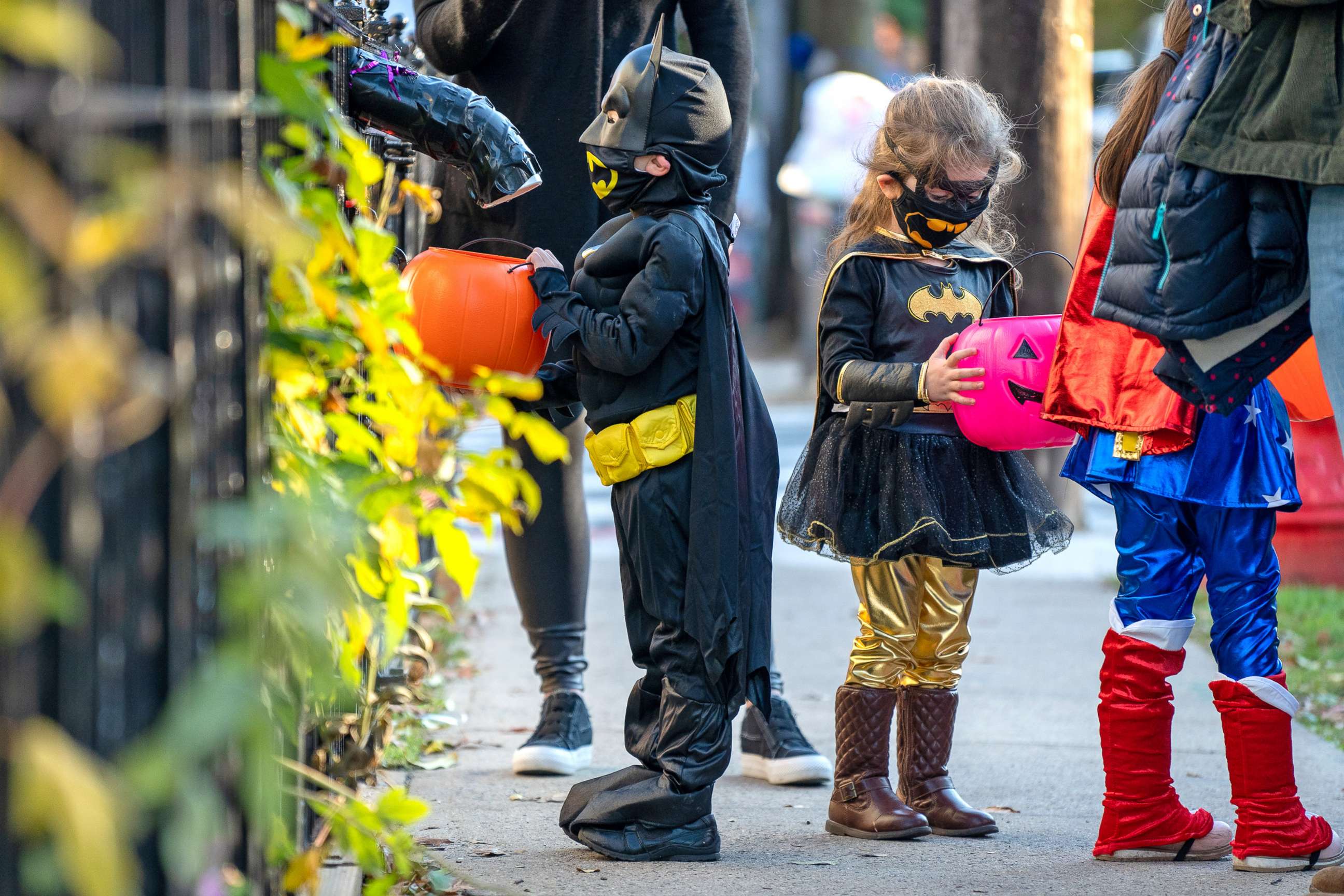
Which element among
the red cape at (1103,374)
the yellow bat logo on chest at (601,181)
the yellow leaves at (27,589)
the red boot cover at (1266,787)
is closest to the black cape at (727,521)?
the yellow bat logo on chest at (601,181)

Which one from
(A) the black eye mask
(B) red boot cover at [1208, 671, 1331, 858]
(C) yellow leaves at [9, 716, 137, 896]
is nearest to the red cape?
(A) the black eye mask

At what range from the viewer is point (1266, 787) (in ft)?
10.1

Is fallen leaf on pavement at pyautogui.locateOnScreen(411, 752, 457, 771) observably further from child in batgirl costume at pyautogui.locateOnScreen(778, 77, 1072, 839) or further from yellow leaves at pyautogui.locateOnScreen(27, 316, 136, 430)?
yellow leaves at pyautogui.locateOnScreen(27, 316, 136, 430)

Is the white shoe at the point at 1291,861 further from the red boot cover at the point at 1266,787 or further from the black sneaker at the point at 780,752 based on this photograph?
the black sneaker at the point at 780,752

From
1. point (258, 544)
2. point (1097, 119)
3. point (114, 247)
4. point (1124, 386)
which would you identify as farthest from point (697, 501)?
point (1097, 119)

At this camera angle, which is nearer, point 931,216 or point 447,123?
point 447,123

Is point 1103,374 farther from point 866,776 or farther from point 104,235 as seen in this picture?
point 104,235

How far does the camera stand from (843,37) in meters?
19.5

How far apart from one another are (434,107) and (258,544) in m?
1.82

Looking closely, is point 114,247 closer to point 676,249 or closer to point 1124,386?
point 676,249

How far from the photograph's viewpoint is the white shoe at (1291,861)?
3080 mm

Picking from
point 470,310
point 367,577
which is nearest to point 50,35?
point 367,577

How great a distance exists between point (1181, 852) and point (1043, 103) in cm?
554

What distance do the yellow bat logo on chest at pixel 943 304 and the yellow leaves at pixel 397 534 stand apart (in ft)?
6.13
